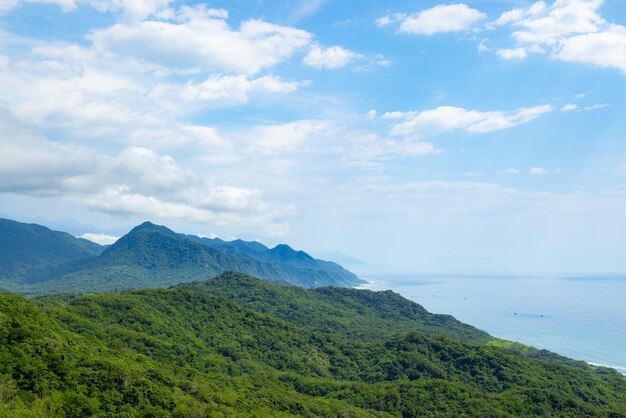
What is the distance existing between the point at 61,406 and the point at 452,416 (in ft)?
217

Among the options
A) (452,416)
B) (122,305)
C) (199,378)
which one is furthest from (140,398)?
(122,305)

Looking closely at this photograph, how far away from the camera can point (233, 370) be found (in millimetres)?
97125

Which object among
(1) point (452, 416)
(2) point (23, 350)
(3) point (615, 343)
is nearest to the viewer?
(2) point (23, 350)

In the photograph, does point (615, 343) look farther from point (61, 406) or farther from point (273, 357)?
point (61, 406)

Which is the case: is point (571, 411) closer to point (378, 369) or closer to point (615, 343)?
point (378, 369)

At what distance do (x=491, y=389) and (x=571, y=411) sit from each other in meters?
20.3

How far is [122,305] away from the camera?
11231 centimetres

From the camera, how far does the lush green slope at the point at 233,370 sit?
50188 mm

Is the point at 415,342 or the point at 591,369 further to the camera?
the point at 591,369

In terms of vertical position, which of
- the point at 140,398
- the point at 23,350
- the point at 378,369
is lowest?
the point at 378,369

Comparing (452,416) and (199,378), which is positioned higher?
(199,378)

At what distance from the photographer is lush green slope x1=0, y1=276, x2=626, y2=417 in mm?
50188

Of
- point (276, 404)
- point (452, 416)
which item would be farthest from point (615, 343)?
point (276, 404)

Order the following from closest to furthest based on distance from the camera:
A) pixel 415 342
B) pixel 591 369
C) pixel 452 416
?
pixel 452 416 → pixel 415 342 → pixel 591 369
